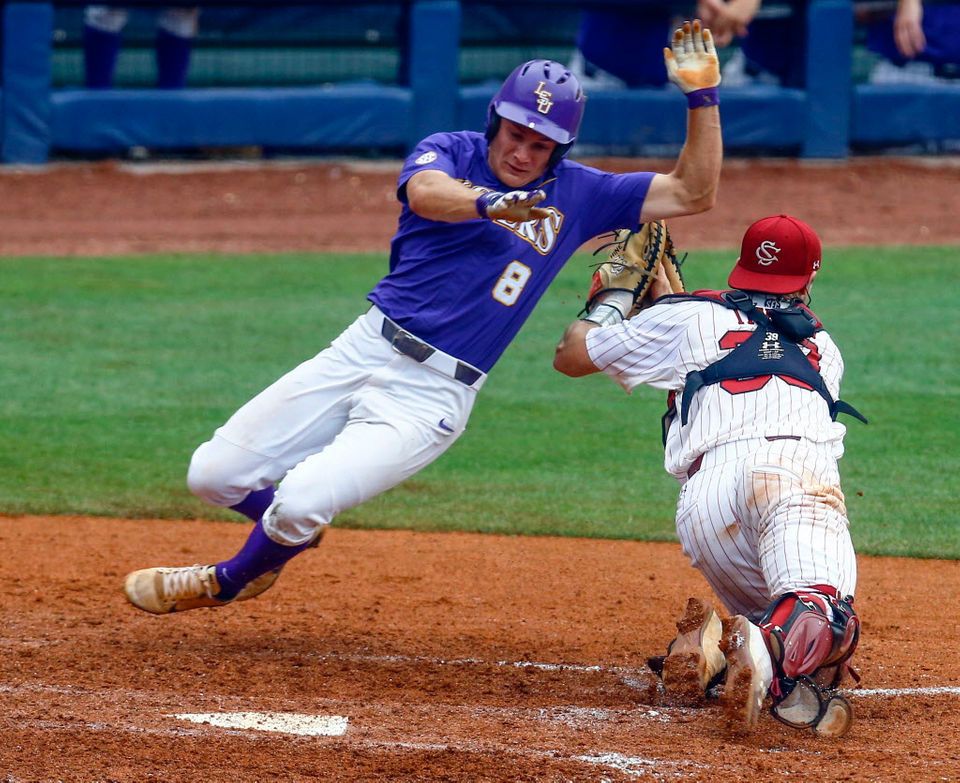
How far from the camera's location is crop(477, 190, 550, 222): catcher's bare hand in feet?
12.2

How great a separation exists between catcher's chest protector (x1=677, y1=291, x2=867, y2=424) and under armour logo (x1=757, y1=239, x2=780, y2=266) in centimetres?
11

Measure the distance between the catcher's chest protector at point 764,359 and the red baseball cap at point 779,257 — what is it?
62 mm

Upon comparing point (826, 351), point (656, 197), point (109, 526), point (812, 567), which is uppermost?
point (656, 197)

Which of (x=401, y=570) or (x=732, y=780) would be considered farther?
(x=401, y=570)

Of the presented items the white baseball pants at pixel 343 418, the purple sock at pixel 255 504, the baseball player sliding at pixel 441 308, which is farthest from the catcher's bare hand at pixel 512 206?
the purple sock at pixel 255 504

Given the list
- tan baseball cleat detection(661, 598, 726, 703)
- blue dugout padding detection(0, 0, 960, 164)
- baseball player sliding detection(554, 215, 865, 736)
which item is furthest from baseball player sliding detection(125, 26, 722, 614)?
blue dugout padding detection(0, 0, 960, 164)

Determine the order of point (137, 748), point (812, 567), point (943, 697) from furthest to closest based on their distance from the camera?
1. point (943, 697)
2. point (812, 567)
3. point (137, 748)

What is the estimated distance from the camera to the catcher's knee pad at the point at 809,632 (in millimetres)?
3447

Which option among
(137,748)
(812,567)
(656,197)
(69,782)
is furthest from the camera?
(656,197)

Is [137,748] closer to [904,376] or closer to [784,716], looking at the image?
[784,716]

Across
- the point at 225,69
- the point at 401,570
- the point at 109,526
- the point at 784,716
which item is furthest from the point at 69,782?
the point at 225,69

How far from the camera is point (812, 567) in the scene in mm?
3590

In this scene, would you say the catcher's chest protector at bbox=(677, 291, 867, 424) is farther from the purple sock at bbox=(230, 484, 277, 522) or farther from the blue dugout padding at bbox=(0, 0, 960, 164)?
the blue dugout padding at bbox=(0, 0, 960, 164)

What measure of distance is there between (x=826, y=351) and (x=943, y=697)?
3.38 ft
